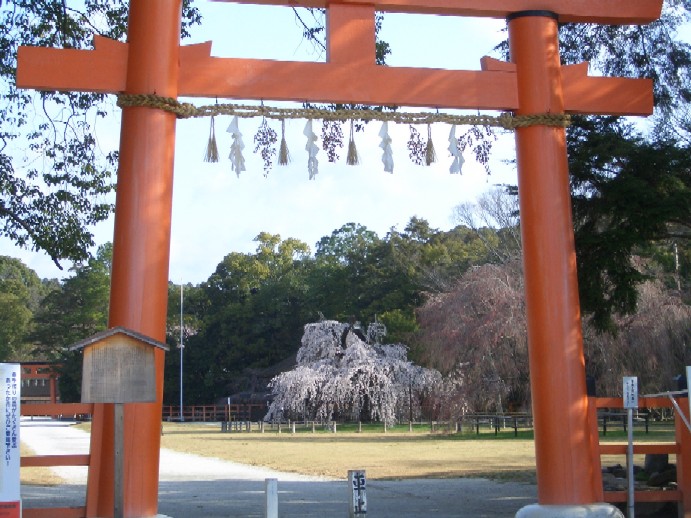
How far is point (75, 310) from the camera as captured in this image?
51.2 m

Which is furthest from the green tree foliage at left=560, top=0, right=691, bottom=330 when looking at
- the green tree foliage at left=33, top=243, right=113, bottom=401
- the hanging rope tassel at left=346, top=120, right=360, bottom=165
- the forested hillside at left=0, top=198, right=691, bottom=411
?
the green tree foliage at left=33, top=243, right=113, bottom=401

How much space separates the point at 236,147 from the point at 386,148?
1167 millimetres

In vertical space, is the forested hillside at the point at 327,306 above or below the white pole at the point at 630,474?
above

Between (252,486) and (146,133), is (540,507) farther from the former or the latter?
(252,486)

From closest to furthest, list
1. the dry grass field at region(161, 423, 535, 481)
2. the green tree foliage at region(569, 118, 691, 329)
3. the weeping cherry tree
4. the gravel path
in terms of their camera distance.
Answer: the green tree foliage at region(569, 118, 691, 329) < the gravel path < the dry grass field at region(161, 423, 535, 481) < the weeping cherry tree

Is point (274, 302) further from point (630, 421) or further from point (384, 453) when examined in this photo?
point (630, 421)

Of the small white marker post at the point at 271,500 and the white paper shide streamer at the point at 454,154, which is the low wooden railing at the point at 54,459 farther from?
the white paper shide streamer at the point at 454,154

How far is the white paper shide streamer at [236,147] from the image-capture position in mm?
6355

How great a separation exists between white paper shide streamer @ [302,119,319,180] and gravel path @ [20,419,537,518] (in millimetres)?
4062

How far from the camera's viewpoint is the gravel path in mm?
9492

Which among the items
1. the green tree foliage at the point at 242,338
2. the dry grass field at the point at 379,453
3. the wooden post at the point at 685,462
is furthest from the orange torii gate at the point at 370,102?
the green tree foliage at the point at 242,338

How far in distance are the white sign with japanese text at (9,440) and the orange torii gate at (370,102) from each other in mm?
812

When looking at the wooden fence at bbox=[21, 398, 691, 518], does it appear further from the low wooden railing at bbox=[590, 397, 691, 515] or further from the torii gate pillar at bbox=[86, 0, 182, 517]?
the torii gate pillar at bbox=[86, 0, 182, 517]

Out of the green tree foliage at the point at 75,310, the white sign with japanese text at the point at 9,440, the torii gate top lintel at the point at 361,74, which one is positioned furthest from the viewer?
the green tree foliage at the point at 75,310
